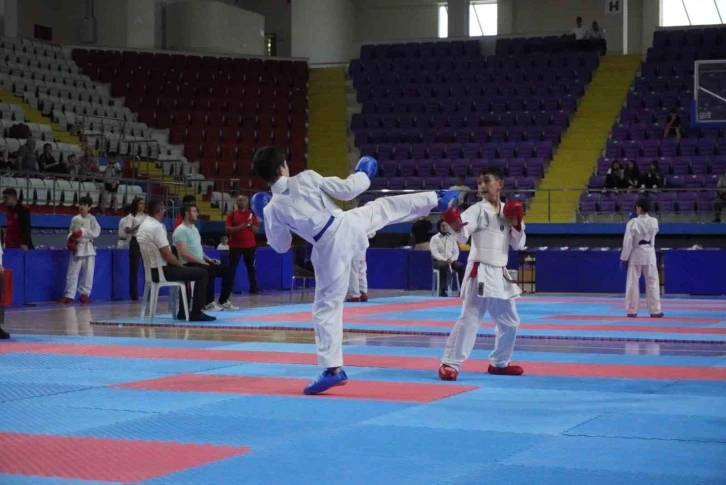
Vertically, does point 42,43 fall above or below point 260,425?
above

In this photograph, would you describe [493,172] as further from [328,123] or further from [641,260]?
[328,123]

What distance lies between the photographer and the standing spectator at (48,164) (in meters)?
21.1

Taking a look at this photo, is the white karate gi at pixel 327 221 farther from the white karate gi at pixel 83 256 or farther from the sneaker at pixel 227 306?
the white karate gi at pixel 83 256

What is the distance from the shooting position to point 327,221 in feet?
24.7

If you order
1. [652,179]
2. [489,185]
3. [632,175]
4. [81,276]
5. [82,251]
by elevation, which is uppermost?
[632,175]

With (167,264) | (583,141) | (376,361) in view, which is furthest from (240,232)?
(583,141)

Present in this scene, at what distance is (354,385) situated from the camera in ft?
25.7

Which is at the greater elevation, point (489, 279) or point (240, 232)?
point (240, 232)

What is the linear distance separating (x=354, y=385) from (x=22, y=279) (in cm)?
1100

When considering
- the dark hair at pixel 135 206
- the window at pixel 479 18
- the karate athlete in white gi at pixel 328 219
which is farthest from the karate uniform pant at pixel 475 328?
the window at pixel 479 18

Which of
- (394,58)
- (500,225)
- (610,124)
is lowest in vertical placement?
(500,225)

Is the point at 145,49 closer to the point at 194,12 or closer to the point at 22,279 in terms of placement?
the point at 194,12

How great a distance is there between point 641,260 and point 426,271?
8.84 meters

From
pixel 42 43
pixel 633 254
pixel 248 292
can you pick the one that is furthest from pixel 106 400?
pixel 42 43
